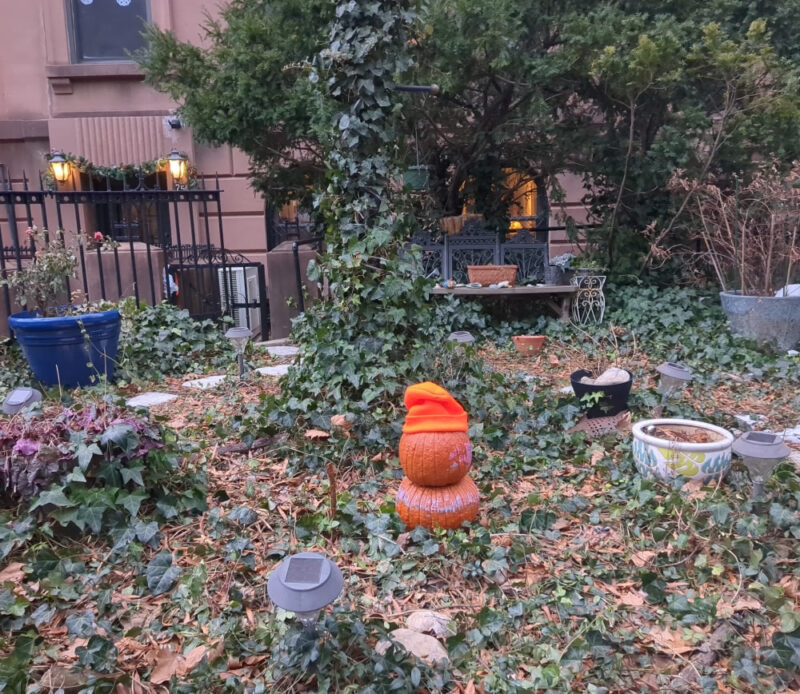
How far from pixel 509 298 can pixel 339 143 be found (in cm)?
423

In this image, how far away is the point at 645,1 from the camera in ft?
21.3

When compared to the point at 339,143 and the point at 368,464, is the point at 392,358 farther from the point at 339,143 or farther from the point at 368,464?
the point at 339,143

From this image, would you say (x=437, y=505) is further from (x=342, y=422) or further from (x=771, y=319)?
(x=771, y=319)

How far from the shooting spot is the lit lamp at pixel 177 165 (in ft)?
32.7

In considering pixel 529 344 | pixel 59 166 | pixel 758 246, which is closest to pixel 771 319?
pixel 758 246

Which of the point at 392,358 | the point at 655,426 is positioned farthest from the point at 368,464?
the point at 655,426

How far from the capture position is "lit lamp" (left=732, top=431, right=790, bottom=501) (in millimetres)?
2676

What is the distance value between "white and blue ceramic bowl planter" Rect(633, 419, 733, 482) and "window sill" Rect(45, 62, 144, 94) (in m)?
10.9

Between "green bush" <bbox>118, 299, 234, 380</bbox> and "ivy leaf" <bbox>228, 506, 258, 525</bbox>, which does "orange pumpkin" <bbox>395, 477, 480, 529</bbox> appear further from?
"green bush" <bbox>118, 299, 234, 380</bbox>

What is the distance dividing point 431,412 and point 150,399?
295 cm

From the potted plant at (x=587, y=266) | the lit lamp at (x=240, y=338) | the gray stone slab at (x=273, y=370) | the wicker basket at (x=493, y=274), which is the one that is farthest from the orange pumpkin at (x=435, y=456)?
the potted plant at (x=587, y=266)

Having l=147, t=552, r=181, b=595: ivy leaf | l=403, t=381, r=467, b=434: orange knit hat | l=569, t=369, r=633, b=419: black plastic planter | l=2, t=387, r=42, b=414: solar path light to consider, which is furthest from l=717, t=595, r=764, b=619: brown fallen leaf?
l=2, t=387, r=42, b=414: solar path light

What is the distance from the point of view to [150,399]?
15.7ft

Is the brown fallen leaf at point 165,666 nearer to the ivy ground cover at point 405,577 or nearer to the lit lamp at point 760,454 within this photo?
the ivy ground cover at point 405,577
